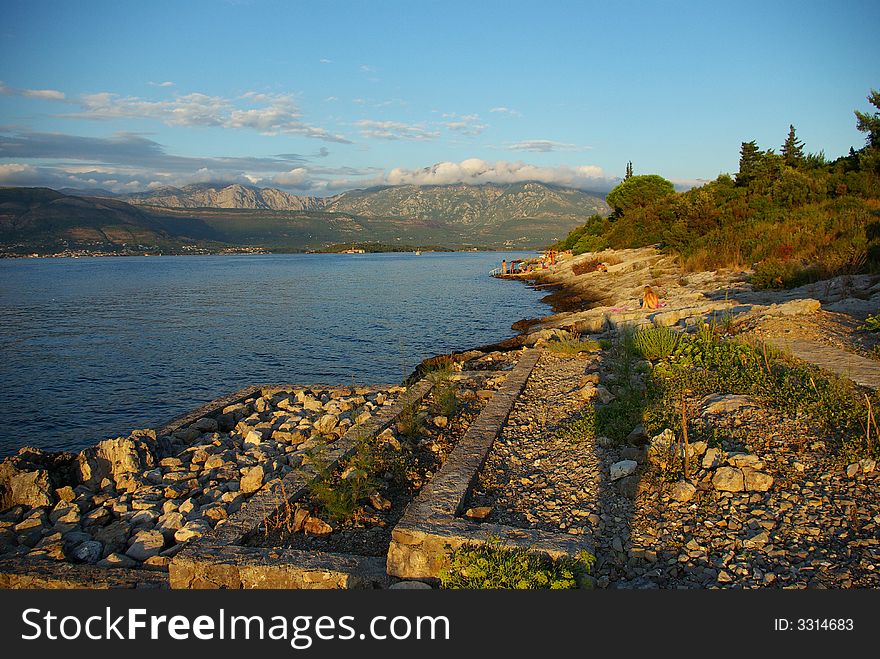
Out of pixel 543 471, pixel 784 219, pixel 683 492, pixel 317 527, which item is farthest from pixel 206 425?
pixel 784 219

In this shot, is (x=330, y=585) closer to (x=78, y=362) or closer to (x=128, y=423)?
(x=128, y=423)

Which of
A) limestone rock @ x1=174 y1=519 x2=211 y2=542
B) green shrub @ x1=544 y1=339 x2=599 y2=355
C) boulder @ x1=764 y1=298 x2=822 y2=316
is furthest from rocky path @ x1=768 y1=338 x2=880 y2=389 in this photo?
limestone rock @ x1=174 y1=519 x2=211 y2=542

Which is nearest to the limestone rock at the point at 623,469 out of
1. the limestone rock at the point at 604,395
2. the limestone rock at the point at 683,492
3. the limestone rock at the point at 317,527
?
the limestone rock at the point at 683,492

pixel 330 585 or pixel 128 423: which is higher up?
pixel 330 585

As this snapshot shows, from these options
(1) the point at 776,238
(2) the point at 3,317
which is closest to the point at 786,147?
(1) the point at 776,238

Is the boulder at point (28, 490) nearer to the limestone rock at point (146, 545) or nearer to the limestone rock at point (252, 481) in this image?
the limestone rock at point (146, 545)

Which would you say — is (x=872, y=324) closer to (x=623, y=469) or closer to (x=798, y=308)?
(x=798, y=308)

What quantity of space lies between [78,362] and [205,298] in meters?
23.6

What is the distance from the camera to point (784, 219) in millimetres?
24750

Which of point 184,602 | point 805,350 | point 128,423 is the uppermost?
point 805,350

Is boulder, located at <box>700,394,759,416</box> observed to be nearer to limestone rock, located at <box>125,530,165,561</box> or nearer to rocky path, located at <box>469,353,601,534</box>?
rocky path, located at <box>469,353,601,534</box>

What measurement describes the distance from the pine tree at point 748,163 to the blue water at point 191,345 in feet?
Answer: 55.9

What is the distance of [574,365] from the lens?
33.0ft

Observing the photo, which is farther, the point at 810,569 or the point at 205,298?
the point at 205,298
